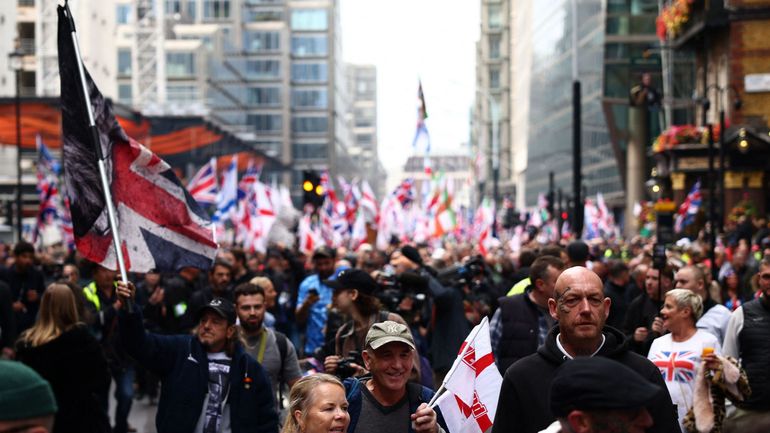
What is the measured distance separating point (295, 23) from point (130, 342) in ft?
479

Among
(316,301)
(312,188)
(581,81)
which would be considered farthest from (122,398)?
(581,81)

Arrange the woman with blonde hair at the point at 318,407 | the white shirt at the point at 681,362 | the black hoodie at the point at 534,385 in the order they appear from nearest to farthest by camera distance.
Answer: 1. the black hoodie at the point at 534,385
2. the woman with blonde hair at the point at 318,407
3. the white shirt at the point at 681,362

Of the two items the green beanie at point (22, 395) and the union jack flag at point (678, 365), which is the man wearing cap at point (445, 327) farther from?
the green beanie at point (22, 395)

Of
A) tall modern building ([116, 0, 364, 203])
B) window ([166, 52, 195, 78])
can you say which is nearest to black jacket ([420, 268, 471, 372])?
window ([166, 52, 195, 78])

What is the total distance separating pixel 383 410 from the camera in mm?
6348

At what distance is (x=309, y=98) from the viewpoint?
14762 centimetres

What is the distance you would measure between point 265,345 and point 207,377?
144cm

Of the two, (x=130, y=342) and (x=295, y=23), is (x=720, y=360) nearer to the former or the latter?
(x=130, y=342)

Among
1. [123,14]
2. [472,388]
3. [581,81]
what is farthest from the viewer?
[123,14]

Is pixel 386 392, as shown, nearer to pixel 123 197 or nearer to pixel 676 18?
pixel 123 197

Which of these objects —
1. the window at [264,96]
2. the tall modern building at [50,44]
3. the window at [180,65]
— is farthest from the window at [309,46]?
the tall modern building at [50,44]

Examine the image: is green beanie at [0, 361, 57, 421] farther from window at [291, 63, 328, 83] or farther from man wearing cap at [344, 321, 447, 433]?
window at [291, 63, 328, 83]

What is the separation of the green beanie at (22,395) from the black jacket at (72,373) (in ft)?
15.4

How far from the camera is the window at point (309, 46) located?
149m
